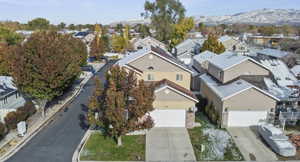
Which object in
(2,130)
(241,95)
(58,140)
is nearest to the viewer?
(2,130)

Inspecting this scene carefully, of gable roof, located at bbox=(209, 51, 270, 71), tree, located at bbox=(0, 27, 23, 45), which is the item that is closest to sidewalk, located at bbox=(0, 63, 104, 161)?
gable roof, located at bbox=(209, 51, 270, 71)

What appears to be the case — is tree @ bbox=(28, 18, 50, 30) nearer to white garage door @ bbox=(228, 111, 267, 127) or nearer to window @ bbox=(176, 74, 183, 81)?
window @ bbox=(176, 74, 183, 81)

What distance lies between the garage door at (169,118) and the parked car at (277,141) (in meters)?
6.53

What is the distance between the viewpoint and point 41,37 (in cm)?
2125

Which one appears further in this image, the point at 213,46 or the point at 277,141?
the point at 213,46

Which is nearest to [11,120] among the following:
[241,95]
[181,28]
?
[241,95]

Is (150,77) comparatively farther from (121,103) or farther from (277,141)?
(277,141)

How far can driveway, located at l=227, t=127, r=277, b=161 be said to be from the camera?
17.3 meters

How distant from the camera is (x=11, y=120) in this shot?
20531mm

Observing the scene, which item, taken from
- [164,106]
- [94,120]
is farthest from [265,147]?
[94,120]

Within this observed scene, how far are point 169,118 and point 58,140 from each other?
926 cm

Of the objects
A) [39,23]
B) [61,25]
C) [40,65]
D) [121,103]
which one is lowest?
[121,103]

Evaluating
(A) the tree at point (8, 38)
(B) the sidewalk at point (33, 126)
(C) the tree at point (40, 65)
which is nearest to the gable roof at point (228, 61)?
(C) the tree at point (40, 65)

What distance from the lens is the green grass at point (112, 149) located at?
16828 millimetres
